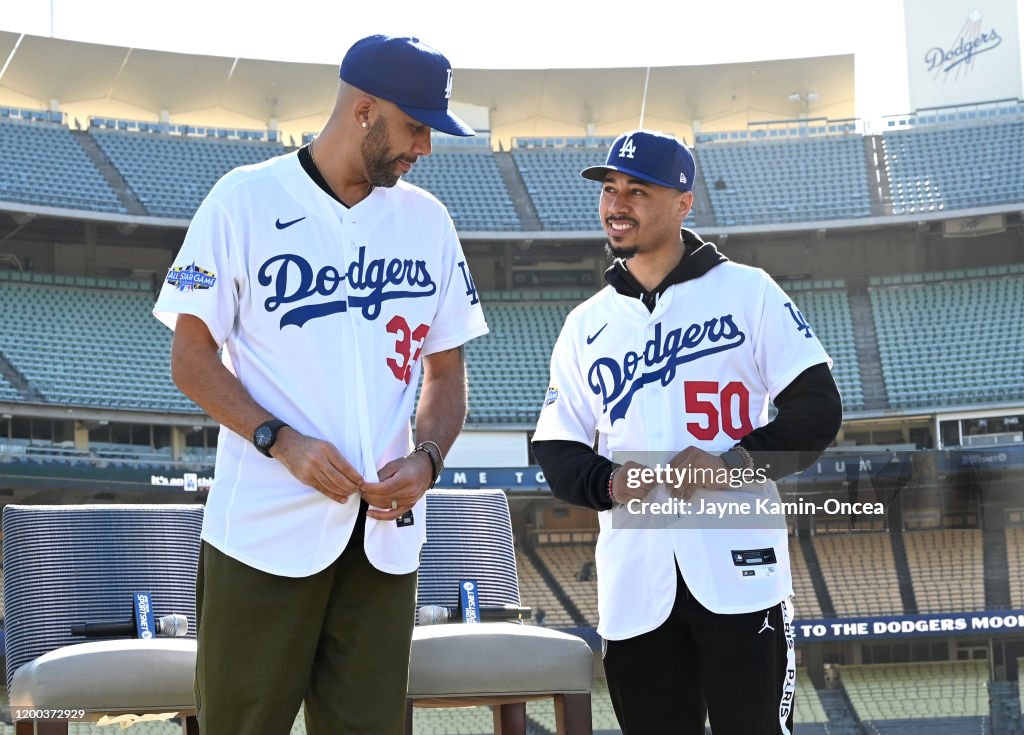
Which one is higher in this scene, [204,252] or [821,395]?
[204,252]

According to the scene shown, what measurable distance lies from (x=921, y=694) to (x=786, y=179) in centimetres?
1312

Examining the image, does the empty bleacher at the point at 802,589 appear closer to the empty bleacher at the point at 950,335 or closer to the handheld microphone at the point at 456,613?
the empty bleacher at the point at 950,335

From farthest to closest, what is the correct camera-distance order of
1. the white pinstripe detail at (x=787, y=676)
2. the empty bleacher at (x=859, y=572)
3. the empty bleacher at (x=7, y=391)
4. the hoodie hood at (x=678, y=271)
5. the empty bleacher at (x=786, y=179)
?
the empty bleacher at (x=786, y=179) < the empty bleacher at (x=7, y=391) < the empty bleacher at (x=859, y=572) < the hoodie hood at (x=678, y=271) < the white pinstripe detail at (x=787, y=676)

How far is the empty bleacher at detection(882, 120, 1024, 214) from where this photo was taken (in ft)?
82.1

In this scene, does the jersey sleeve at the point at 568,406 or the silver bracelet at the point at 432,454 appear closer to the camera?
the silver bracelet at the point at 432,454

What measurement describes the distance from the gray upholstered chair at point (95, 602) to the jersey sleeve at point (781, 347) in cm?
144

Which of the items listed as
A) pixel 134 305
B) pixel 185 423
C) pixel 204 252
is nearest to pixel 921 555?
pixel 185 423

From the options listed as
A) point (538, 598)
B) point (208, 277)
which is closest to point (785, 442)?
point (208, 277)

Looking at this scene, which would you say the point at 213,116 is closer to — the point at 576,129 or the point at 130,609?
the point at 576,129

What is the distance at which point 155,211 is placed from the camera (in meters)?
24.1

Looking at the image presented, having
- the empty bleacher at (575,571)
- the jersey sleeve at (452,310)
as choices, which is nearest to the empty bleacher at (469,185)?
the empty bleacher at (575,571)

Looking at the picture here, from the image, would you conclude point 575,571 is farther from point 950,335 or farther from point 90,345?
point 90,345

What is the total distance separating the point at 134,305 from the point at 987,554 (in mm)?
16066

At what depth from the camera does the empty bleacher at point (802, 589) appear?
18922 mm
